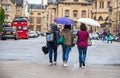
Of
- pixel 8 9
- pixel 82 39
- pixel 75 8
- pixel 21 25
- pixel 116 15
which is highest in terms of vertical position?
pixel 82 39

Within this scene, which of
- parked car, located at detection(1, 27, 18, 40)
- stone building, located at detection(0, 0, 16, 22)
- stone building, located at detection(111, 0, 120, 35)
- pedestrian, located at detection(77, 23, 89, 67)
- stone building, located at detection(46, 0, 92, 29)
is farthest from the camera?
stone building, located at detection(46, 0, 92, 29)

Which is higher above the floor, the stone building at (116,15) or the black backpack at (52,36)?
the black backpack at (52,36)

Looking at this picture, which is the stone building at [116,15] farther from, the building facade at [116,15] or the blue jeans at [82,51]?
the blue jeans at [82,51]

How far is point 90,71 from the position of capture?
18.8 metres

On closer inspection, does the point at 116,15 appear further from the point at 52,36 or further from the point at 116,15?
the point at 52,36

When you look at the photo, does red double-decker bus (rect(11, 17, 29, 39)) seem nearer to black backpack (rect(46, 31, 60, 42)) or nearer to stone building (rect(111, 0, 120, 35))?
stone building (rect(111, 0, 120, 35))

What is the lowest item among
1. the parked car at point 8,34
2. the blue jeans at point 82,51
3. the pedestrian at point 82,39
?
the parked car at point 8,34

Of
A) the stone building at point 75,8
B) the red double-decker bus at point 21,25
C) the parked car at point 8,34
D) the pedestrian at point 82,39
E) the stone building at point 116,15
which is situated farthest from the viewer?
the stone building at point 75,8

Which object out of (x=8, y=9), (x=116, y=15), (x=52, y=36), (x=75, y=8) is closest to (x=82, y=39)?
(x=52, y=36)

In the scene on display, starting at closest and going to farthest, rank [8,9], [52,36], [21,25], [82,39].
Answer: [82,39]
[52,36]
[21,25]
[8,9]

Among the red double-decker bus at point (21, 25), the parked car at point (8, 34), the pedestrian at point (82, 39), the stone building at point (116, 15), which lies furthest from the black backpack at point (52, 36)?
the stone building at point (116, 15)

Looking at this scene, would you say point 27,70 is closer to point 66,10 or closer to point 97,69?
point 97,69

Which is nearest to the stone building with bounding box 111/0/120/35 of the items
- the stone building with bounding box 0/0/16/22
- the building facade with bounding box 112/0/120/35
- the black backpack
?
the building facade with bounding box 112/0/120/35

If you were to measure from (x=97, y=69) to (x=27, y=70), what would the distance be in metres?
2.81
